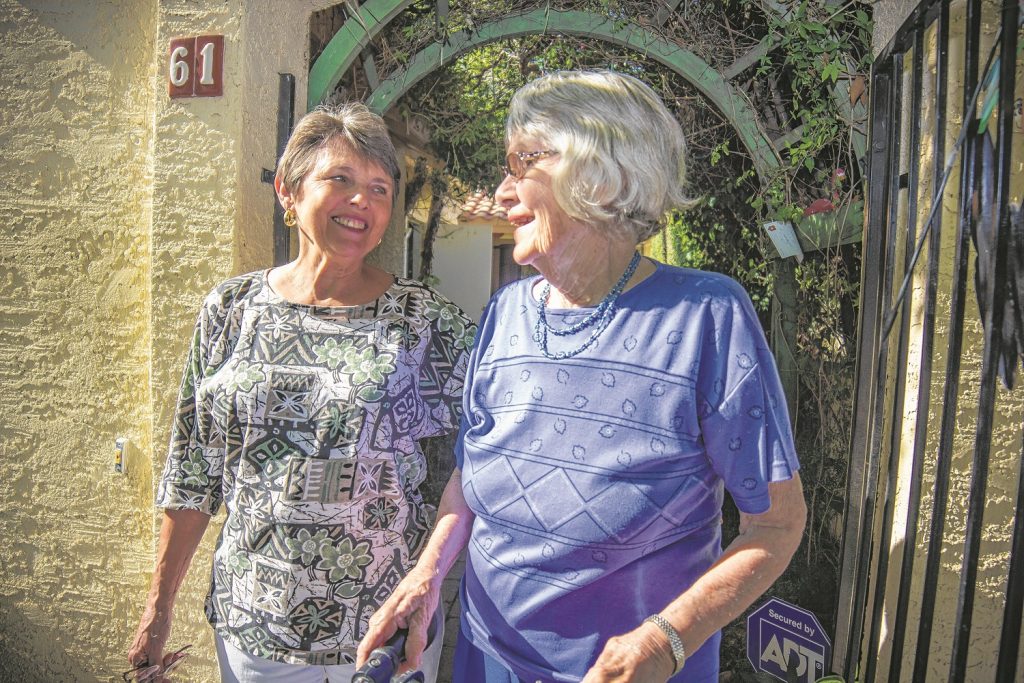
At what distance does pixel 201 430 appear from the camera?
177 centimetres

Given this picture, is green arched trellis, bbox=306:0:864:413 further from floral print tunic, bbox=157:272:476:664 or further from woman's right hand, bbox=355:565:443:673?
woman's right hand, bbox=355:565:443:673

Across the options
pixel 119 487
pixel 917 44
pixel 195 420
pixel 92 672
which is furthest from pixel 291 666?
pixel 917 44

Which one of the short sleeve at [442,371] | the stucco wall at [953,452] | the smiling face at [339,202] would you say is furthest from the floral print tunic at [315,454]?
the stucco wall at [953,452]

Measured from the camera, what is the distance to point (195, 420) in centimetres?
179

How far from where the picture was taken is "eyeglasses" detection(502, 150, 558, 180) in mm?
1338

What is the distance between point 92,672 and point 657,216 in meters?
3.18

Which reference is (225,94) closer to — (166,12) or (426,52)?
(166,12)

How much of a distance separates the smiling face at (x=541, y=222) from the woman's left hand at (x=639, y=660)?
2.28ft

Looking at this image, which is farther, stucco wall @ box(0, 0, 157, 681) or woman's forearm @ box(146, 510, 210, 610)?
stucco wall @ box(0, 0, 157, 681)

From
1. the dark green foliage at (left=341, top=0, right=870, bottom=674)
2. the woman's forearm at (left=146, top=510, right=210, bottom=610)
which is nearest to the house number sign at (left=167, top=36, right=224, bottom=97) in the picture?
the dark green foliage at (left=341, top=0, right=870, bottom=674)

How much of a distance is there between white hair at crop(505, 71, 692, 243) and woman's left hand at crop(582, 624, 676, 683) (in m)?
0.74

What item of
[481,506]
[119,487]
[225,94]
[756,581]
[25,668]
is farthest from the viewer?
[25,668]

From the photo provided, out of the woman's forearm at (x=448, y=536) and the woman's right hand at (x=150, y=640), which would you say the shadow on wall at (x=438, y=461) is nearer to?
the woman's right hand at (x=150, y=640)

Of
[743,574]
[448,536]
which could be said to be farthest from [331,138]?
[743,574]
